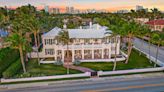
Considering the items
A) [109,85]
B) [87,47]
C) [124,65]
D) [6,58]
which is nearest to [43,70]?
[6,58]

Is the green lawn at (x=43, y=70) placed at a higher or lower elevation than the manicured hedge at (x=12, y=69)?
lower

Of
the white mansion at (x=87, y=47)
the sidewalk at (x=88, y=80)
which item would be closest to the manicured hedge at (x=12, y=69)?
the sidewalk at (x=88, y=80)

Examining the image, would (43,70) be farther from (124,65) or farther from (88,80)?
(124,65)

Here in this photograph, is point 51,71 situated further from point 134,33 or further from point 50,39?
point 134,33

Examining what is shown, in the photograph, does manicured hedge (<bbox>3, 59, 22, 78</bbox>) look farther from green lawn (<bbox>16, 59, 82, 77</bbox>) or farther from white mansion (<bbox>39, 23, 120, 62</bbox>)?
white mansion (<bbox>39, 23, 120, 62</bbox>)

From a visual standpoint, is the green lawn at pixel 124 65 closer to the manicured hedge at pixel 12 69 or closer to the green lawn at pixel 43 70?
the green lawn at pixel 43 70
